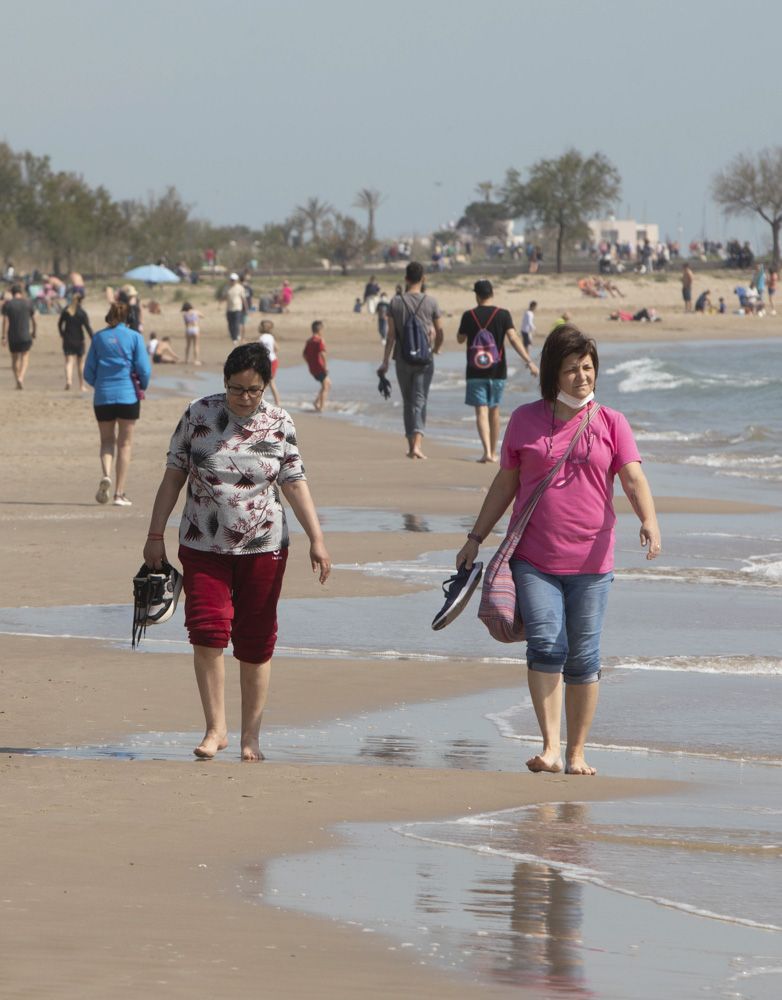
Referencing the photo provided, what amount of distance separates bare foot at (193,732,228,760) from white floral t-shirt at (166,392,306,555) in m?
0.65

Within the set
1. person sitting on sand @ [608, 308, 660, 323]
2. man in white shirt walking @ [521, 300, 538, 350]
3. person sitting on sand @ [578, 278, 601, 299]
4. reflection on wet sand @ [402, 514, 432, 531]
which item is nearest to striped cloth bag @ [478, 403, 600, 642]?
reflection on wet sand @ [402, 514, 432, 531]

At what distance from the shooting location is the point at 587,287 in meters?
68.9

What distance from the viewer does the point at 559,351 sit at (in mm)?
6020

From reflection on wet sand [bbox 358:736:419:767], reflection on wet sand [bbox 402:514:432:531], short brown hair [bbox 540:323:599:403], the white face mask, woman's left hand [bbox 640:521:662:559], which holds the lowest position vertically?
reflection on wet sand [bbox 358:736:419:767]

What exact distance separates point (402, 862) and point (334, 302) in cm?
6100

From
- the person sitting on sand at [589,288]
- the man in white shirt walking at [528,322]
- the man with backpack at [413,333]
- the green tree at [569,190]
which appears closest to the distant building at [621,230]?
the green tree at [569,190]

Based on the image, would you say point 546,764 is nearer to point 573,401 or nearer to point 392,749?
point 392,749

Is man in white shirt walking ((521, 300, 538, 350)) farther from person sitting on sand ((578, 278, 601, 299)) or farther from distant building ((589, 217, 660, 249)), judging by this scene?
distant building ((589, 217, 660, 249))

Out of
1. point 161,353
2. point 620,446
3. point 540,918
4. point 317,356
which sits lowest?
point 540,918

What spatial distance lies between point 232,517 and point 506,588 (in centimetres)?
98

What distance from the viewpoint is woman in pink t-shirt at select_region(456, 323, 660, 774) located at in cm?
599

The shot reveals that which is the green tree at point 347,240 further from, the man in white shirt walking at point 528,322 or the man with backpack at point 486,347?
the man with backpack at point 486,347

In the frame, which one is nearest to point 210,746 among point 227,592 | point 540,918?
point 227,592

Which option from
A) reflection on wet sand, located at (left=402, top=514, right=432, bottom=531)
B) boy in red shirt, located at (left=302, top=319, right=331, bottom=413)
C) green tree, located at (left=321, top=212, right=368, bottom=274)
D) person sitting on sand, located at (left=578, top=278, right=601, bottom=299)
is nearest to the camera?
reflection on wet sand, located at (left=402, top=514, right=432, bottom=531)
